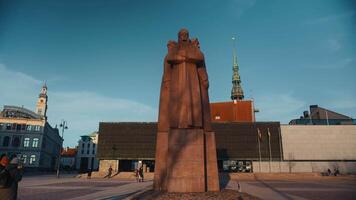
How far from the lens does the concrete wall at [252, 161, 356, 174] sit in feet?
186

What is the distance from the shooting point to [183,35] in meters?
14.6

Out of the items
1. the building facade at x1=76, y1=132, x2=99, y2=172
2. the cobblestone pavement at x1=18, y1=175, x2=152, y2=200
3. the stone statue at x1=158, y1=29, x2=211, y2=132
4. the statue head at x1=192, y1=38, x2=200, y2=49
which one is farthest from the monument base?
the building facade at x1=76, y1=132, x2=99, y2=172

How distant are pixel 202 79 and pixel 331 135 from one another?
5732cm

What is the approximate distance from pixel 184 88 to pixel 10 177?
8.88 meters

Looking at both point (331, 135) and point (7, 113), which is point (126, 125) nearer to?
point (7, 113)

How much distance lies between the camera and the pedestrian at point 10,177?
5.60 metres

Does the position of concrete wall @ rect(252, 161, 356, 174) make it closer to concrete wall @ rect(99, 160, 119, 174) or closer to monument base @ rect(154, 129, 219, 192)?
concrete wall @ rect(99, 160, 119, 174)

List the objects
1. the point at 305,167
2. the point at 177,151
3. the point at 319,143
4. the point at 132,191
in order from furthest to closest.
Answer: the point at 319,143
the point at 305,167
the point at 132,191
the point at 177,151

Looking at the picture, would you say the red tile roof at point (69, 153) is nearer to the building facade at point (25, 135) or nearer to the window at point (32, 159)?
the building facade at point (25, 135)

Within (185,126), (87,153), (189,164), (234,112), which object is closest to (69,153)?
(87,153)

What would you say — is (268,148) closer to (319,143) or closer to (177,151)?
(319,143)

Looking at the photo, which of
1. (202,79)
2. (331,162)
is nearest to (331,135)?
(331,162)

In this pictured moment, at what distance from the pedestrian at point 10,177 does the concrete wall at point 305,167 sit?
57180 mm

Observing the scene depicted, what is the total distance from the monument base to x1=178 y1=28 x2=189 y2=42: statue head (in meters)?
5.25
